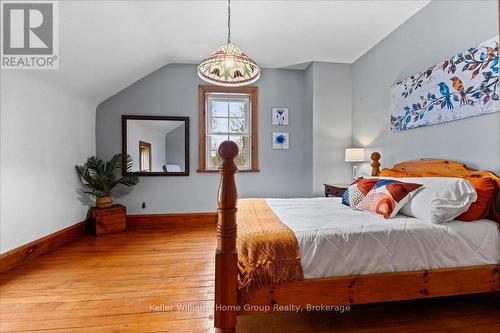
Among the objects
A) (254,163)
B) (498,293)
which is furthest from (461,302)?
(254,163)

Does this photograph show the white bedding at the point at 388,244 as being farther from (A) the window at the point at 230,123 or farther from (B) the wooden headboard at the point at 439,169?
(A) the window at the point at 230,123

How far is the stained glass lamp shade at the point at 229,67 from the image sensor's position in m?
2.12

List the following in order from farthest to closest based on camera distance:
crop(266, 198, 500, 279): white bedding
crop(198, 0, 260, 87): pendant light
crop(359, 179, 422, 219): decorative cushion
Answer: crop(198, 0, 260, 87): pendant light, crop(359, 179, 422, 219): decorative cushion, crop(266, 198, 500, 279): white bedding

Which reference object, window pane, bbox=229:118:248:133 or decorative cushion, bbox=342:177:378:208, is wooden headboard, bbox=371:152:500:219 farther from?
window pane, bbox=229:118:248:133

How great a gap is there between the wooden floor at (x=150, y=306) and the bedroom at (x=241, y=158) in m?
0.01

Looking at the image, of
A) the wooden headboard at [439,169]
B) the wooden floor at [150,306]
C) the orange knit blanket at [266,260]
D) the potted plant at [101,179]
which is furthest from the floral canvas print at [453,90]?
the potted plant at [101,179]

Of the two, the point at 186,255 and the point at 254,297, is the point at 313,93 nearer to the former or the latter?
the point at 186,255

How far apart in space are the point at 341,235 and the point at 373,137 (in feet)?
8.01

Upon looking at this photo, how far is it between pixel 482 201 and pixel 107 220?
4077 millimetres

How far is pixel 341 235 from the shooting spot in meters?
1.33

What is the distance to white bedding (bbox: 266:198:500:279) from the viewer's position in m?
1.30

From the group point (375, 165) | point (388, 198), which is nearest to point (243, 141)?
point (375, 165)

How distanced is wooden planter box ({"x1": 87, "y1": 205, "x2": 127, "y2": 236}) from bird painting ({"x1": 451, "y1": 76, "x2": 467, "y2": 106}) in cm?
420

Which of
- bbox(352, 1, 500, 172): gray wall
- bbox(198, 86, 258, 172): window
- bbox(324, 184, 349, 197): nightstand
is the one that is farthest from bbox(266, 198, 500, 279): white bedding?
bbox(198, 86, 258, 172): window
